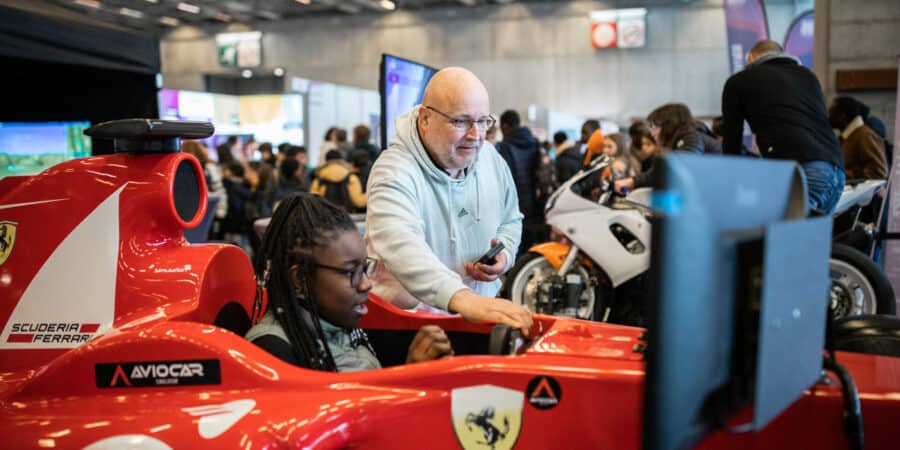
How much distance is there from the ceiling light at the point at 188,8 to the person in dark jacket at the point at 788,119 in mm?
21905

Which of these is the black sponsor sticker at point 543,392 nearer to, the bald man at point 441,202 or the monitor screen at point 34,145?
the bald man at point 441,202

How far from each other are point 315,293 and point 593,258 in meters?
3.65

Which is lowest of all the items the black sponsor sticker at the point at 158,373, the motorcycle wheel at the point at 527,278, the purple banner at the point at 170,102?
the motorcycle wheel at the point at 527,278

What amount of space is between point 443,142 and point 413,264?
19.5 inches

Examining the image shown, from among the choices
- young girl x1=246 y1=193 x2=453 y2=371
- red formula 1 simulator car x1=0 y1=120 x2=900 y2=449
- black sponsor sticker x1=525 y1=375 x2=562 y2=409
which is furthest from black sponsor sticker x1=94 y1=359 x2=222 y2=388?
black sponsor sticker x1=525 y1=375 x2=562 y2=409

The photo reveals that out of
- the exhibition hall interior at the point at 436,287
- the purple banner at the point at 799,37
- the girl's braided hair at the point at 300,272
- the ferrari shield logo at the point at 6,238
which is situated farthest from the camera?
the purple banner at the point at 799,37

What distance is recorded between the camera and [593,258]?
5574 mm

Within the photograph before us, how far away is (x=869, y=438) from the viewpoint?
5.62ft

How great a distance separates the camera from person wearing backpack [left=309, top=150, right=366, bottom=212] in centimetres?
789

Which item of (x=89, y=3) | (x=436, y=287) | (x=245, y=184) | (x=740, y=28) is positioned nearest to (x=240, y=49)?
(x=89, y=3)

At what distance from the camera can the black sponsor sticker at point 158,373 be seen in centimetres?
204

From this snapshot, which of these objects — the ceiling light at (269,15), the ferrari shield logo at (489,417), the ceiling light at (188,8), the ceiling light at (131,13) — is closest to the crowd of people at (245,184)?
the ferrari shield logo at (489,417)

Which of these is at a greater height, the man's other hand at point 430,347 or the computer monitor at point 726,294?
the computer monitor at point 726,294

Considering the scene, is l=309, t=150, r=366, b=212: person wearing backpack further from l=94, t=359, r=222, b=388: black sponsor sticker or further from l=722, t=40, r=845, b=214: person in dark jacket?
l=94, t=359, r=222, b=388: black sponsor sticker
